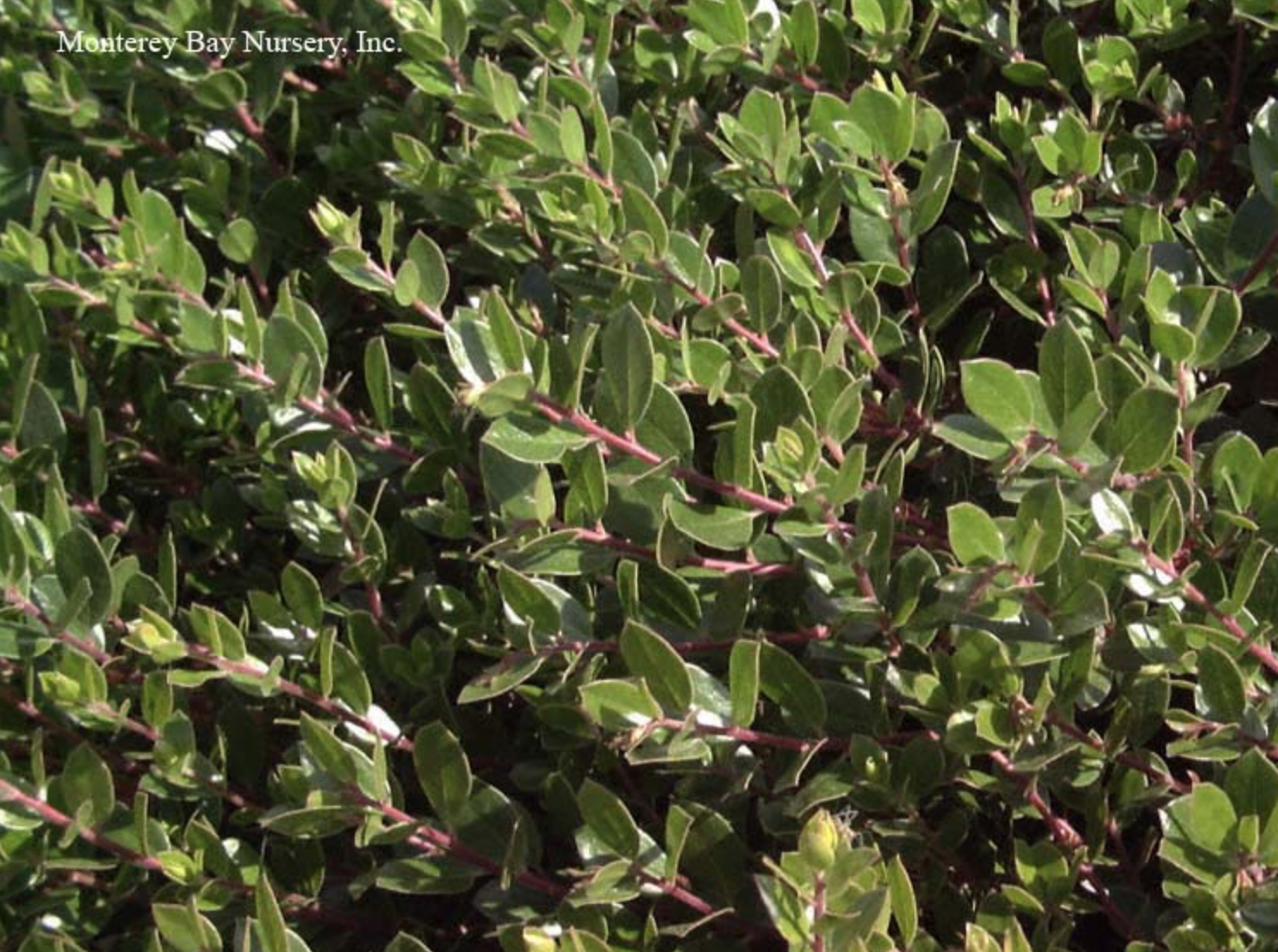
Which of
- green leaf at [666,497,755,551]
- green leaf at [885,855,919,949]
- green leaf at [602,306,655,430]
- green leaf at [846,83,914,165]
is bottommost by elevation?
green leaf at [885,855,919,949]

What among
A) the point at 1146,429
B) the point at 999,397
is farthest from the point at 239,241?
the point at 1146,429

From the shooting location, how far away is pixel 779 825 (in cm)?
134

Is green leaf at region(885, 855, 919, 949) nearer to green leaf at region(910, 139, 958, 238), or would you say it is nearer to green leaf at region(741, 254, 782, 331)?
green leaf at region(741, 254, 782, 331)

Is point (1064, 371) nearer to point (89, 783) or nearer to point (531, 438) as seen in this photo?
point (531, 438)

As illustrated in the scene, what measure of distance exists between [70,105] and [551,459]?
120 cm

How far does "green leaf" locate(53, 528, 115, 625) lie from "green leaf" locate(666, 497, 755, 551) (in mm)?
556

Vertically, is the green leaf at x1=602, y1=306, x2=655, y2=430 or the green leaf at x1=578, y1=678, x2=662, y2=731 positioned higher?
the green leaf at x1=602, y1=306, x2=655, y2=430

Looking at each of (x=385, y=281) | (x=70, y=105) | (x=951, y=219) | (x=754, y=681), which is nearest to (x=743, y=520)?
(x=754, y=681)

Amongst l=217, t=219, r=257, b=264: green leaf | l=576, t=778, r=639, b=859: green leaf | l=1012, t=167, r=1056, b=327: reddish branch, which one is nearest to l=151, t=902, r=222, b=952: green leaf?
l=576, t=778, r=639, b=859: green leaf

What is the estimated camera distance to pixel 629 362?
131cm

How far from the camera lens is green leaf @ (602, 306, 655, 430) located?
4.25 ft

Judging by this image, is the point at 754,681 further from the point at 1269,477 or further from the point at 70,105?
the point at 70,105

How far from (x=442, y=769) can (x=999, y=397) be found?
1.86ft

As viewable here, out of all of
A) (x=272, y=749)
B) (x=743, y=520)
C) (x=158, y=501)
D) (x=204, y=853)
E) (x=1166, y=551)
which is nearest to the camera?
(x=1166, y=551)
